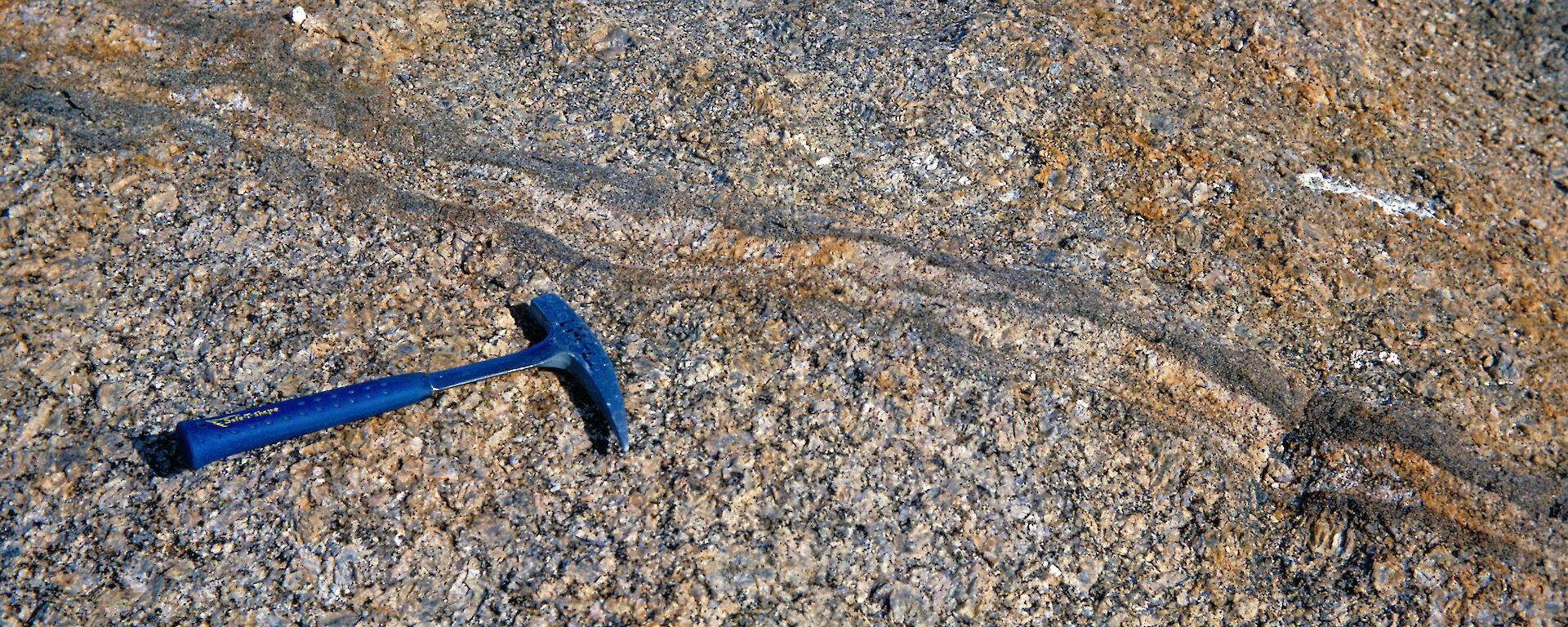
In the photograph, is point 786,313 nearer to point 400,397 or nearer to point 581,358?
point 581,358

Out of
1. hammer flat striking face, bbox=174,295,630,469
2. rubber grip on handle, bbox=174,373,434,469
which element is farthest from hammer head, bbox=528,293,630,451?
rubber grip on handle, bbox=174,373,434,469

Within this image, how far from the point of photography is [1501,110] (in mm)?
3332

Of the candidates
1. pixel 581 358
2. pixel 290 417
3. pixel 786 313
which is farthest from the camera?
pixel 786 313

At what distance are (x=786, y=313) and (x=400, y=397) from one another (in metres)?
0.90

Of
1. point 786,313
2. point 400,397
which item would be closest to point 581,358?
point 400,397

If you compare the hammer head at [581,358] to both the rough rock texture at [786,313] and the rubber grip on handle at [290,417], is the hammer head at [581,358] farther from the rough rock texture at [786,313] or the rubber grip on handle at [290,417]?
the rubber grip on handle at [290,417]

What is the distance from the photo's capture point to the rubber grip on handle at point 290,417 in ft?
6.36

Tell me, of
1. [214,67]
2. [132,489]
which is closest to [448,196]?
[214,67]

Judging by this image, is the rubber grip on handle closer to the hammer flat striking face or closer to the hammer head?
the hammer flat striking face

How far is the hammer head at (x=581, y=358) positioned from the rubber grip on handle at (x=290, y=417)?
0.29m

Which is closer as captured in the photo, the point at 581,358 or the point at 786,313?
the point at 581,358

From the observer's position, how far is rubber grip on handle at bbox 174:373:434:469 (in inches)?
76.3

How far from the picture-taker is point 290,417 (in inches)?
79.3

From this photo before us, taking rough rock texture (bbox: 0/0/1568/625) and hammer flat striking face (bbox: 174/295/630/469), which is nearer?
hammer flat striking face (bbox: 174/295/630/469)
